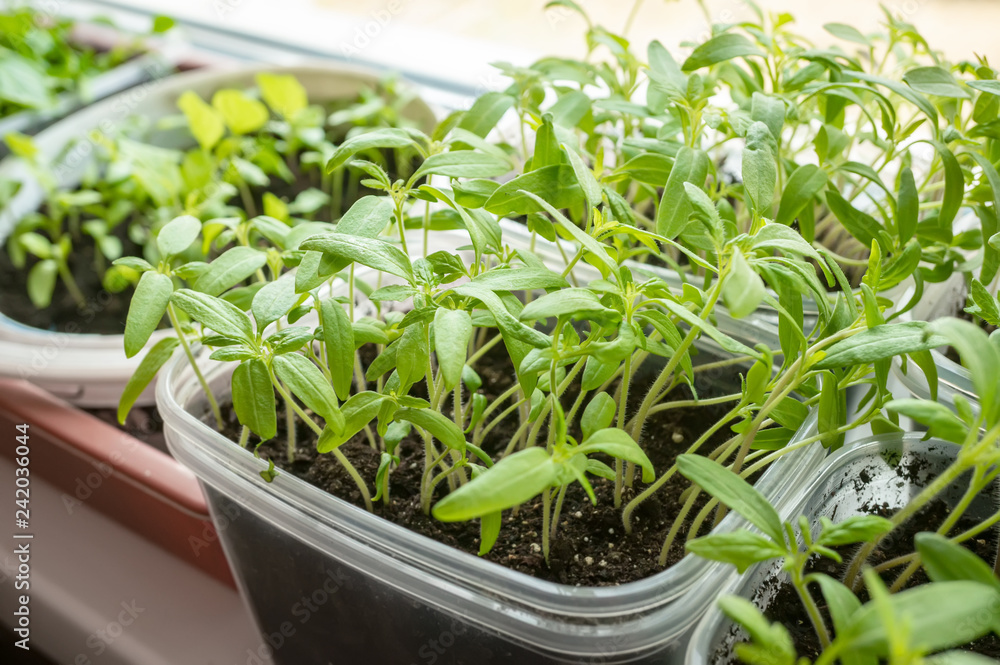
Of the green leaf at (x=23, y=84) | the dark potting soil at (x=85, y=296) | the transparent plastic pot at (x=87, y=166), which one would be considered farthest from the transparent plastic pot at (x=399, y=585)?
the green leaf at (x=23, y=84)

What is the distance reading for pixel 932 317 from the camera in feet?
2.60

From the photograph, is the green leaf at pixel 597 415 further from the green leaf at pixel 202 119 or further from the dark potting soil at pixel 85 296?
the green leaf at pixel 202 119

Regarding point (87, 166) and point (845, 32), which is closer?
point (845, 32)

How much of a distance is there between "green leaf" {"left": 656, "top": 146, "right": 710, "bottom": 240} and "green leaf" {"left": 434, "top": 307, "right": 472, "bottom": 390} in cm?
16

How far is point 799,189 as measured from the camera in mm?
584

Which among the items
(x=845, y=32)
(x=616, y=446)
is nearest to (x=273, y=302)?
(x=616, y=446)

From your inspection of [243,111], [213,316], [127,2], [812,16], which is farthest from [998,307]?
[127,2]

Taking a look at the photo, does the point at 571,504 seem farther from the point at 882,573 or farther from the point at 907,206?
the point at 907,206

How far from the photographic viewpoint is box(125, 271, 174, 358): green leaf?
20.5 inches

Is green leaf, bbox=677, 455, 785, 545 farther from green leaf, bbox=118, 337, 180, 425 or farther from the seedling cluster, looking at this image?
green leaf, bbox=118, 337, 180, 425

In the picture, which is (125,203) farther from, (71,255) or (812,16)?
(812,16)

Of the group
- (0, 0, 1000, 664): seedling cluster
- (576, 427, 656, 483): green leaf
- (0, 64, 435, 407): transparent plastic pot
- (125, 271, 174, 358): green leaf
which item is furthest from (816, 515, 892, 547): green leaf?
(0, 64, 435, 407): transparent plastic pot

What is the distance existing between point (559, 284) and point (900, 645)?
10.8 inches

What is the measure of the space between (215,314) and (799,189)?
43 centimetres
